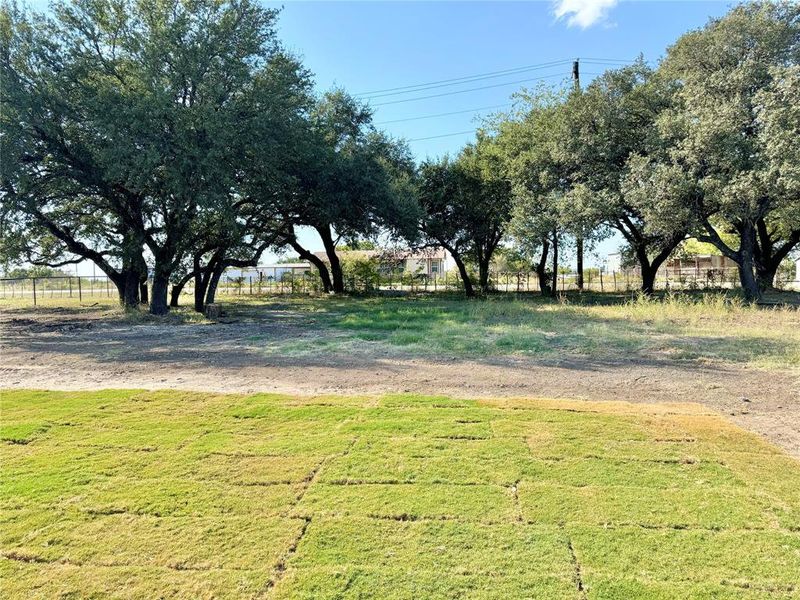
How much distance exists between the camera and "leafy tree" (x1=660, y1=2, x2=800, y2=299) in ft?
48.2

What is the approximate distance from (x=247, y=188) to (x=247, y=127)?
2.43 meters

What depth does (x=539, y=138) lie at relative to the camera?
21.2 m

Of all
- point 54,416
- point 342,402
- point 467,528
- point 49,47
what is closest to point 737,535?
point 467,528

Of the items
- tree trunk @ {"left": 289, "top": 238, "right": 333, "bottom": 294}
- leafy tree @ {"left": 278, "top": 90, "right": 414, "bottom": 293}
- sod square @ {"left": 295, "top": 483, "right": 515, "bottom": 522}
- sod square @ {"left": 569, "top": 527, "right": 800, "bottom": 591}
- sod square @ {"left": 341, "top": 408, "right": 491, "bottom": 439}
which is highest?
leafy tree @ {"left": 278, "top": 90, "right": 414, "bottom": 293}

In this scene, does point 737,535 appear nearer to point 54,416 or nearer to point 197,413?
point 197,413

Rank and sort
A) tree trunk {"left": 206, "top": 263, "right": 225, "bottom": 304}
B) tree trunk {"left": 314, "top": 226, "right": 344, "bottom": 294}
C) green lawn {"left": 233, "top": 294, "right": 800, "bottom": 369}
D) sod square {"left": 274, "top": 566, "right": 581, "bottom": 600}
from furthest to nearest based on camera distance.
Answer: tree trunk {"left": 314, "top": 226, "right": 344, "bottom": 294}
tree trunk {"left": 206, "top": 263, "right": 225, "bottom": 304}
green lawn {"left": 233, "top": 294, "right": 800, "bottom": 369}
sod square {"left": 274, "top": 566, "right": 581, "bottom": 600}

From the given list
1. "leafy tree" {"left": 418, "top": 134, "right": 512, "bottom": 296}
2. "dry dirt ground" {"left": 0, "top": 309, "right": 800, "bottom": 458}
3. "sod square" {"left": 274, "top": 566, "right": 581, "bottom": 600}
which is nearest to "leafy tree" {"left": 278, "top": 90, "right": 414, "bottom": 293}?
"leafy tree" {"left": 418, "top": 134, "right": 512, "bottom": 296}

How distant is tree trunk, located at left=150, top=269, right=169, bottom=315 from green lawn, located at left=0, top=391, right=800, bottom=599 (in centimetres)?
1265

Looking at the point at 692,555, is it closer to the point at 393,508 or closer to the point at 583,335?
the point at 393,508

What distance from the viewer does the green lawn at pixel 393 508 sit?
198 centimetres

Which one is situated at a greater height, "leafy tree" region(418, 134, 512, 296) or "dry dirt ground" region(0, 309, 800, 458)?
"leafy tree" region(418, 134, 512, 296)

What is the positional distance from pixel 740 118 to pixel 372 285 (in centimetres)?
2139

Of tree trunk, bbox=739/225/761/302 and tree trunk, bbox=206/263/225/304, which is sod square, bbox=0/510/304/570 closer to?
tree trunk, bbox=206/263/225/304

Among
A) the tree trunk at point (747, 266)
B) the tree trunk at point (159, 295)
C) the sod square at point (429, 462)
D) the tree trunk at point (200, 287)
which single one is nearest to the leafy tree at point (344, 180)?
the tree trunk at point (200, 287)
